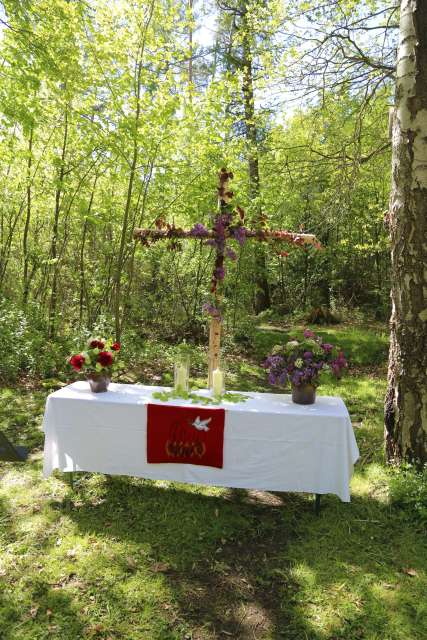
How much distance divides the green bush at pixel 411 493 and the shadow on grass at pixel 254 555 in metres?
0.16

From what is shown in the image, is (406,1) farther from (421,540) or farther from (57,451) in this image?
(57,451)

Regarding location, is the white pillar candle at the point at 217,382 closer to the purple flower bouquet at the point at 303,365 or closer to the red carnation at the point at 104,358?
the purple flower bouquet at the point at 303,365

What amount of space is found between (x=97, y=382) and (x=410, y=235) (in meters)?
2.68

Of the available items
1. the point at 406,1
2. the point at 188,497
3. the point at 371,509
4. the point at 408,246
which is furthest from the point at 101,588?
the point at 406,1

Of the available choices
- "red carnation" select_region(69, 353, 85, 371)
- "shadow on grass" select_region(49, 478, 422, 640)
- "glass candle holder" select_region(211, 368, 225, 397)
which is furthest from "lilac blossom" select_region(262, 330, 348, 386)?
"red carnation" select_region(69, 353, 85, 371)

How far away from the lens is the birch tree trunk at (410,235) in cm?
346

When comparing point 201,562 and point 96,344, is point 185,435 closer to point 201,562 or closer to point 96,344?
point 201,562

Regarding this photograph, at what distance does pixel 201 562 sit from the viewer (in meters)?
2.84

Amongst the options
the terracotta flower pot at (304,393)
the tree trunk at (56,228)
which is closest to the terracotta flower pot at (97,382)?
the terracotta flower pot at (304,393)

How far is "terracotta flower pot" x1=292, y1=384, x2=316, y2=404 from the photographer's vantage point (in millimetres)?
3389

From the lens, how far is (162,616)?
93.0 inches

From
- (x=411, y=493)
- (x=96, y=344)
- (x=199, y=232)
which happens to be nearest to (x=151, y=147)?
(x=199, y=232)

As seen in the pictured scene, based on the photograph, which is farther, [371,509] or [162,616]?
[371,509]

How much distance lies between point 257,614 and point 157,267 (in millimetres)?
7893
